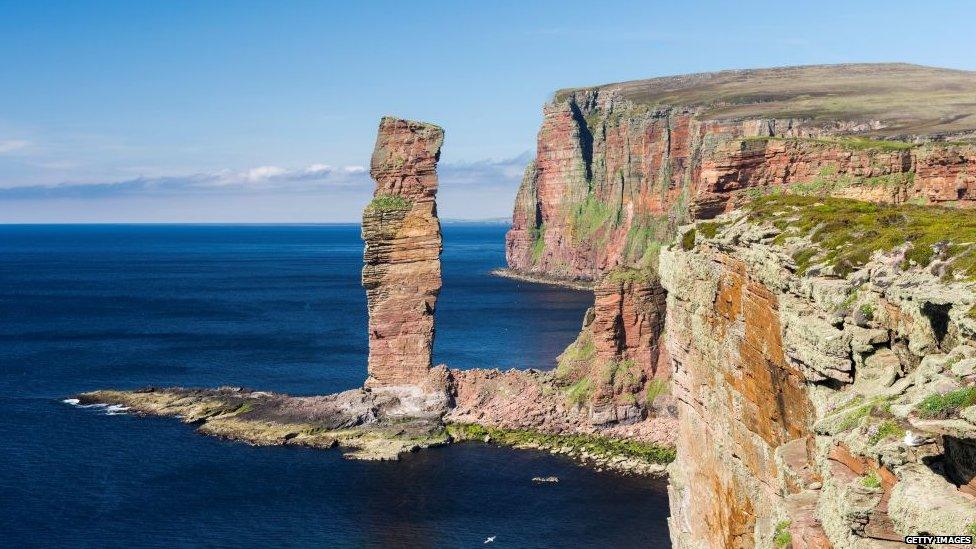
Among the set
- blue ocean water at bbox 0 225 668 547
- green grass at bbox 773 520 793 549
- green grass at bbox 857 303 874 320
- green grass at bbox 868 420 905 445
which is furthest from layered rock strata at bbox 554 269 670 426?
green grass at bbox 868 420 905 445

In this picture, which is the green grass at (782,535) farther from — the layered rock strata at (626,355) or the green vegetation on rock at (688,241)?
the layered rock strata at (626,355)

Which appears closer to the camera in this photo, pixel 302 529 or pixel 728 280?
pixel 728 280

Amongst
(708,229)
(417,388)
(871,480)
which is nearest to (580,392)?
(417,388)

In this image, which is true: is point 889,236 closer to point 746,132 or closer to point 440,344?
point 440,344

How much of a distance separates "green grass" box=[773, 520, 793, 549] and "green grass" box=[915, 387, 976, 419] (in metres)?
4.36

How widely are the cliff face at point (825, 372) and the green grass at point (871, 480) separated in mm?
33

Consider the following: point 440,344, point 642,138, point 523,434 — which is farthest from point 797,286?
point 642,138

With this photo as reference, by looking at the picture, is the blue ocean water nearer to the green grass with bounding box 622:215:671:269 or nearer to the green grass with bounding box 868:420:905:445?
the green grass with bounding box 868:420:905:445

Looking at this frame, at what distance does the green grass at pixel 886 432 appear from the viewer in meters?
11.4

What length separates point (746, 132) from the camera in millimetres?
153125

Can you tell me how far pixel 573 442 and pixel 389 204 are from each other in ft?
84.7

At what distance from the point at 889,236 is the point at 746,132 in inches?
5582

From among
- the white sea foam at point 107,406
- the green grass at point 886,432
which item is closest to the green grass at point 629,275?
the white sea foam at point 107,406

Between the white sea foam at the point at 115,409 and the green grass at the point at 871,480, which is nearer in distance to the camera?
the green grass at the point at 871,480
